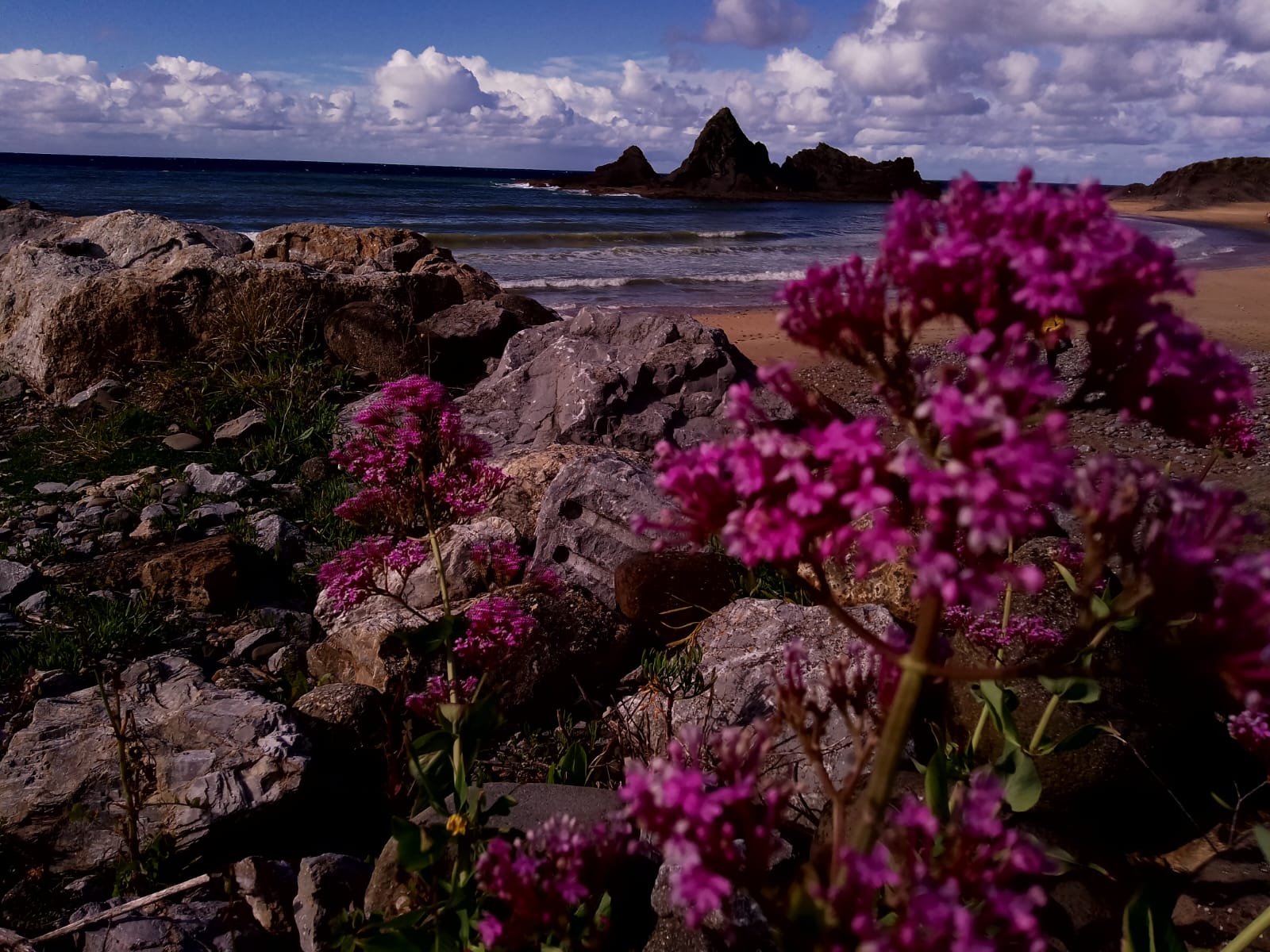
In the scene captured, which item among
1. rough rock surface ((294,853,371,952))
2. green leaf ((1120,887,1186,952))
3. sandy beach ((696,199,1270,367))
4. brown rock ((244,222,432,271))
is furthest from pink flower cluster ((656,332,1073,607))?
brown rock ((244,222,432,271))

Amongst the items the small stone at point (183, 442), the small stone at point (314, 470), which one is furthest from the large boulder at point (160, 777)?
the small stone at point (183, 442)

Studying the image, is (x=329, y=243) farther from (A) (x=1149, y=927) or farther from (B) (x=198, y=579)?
(A) (x=1149, y=927)

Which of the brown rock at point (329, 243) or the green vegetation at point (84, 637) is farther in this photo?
the brown rock at point (329, 243)

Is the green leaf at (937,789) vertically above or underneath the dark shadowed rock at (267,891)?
above

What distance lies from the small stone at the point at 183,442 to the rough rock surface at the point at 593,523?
14.0 ft

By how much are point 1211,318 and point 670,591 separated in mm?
15971

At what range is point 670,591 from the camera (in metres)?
5.09

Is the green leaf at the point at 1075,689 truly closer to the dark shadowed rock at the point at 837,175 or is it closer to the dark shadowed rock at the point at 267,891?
the dark shadowed rock at the point at 267,891

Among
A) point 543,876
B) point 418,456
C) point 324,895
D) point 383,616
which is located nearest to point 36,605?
point 383,616

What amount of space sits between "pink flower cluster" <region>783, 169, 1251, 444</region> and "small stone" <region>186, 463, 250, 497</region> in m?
6.49

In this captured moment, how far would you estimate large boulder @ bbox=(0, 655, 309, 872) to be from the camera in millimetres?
3463

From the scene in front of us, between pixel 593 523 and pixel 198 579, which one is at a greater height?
pixel 593 523

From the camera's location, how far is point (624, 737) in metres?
3.94

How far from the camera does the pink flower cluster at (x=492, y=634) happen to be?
10.2ft
